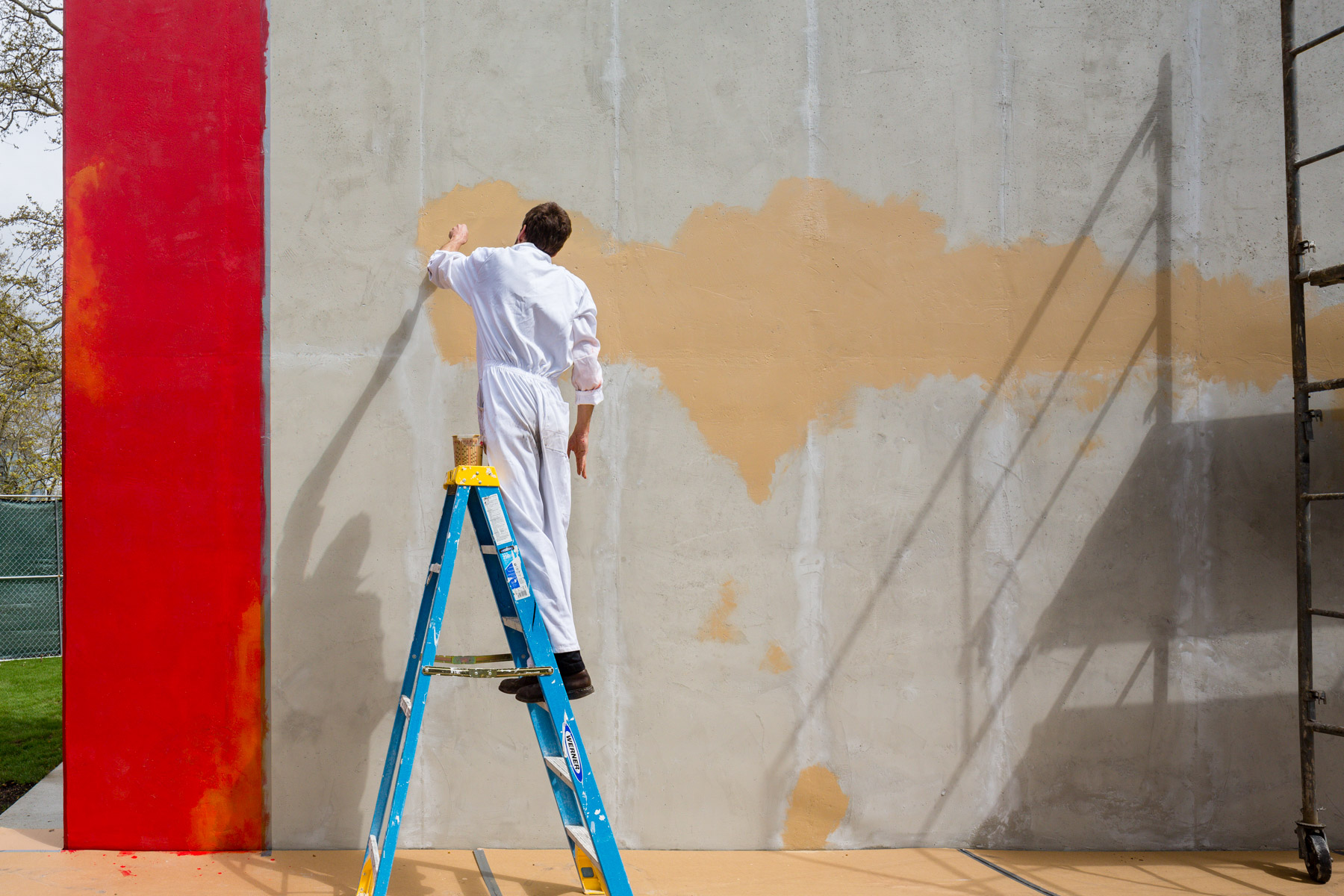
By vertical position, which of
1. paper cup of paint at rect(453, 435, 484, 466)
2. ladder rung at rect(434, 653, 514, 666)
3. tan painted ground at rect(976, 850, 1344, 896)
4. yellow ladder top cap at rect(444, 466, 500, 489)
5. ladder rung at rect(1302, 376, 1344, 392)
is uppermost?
ladder rung at rect(1302, 376, 1344, 392)

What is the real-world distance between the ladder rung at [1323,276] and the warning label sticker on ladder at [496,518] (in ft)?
9.43

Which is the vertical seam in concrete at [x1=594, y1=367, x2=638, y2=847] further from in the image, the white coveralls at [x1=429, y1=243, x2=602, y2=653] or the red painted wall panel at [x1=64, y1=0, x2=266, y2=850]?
the red painted wall panel at [x1=64, y1=0, x2=266, y2=850]

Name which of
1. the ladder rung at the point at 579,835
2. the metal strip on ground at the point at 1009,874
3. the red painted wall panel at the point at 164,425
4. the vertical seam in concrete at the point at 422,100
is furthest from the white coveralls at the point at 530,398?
the metal strip on ground at the point at 1009,874

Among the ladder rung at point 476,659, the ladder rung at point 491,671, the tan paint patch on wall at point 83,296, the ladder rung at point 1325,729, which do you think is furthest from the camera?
the tan paint patch on wall at point 83,296

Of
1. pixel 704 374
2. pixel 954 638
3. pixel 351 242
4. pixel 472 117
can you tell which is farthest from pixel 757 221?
pixel 954 638

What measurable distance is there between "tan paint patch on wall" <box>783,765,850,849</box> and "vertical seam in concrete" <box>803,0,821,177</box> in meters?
2.31

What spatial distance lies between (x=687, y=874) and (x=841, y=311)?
2.13 metres

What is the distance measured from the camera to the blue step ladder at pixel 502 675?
7.84 ft

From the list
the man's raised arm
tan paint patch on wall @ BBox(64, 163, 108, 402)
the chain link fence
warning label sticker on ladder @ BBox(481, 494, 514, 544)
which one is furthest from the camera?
the chain link fence

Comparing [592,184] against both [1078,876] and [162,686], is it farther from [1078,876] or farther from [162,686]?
[1078,876]

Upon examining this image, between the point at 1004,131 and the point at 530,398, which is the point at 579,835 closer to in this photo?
the point at 530,398

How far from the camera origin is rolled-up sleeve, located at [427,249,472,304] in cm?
269

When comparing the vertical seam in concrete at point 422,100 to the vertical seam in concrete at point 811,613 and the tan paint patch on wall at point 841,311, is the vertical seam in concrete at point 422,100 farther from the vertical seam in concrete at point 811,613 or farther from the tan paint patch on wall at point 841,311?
the vertical seam in concrete at point 811,613

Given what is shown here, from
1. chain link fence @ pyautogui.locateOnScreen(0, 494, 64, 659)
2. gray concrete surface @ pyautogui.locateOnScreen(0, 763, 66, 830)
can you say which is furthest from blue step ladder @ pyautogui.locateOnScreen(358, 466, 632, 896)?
chain link fence @ pyautogui.locateOnScreen(0, 494, 64, 659)
